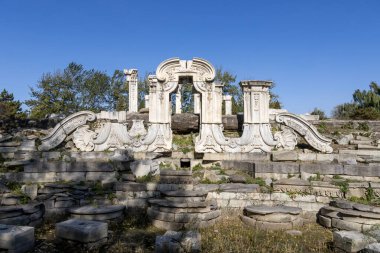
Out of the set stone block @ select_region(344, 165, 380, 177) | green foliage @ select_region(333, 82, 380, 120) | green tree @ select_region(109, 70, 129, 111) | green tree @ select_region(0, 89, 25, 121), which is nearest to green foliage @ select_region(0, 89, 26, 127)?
green tree @ select_region(0, 89, 25, 121)

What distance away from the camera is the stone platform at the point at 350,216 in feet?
18.8

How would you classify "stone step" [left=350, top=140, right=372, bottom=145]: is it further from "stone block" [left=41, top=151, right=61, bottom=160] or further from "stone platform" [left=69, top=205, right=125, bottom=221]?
"stone block" [left=41, top=151, right=61, bottom=160]

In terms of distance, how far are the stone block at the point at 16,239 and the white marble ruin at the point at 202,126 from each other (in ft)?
14.3

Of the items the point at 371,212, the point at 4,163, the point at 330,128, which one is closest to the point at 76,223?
the point at 4,163

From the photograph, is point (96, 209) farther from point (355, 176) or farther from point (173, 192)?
point (355, 176)

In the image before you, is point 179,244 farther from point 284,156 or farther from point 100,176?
point 284,156

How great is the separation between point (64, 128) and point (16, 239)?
16.4 feet

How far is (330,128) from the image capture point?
1203 cm

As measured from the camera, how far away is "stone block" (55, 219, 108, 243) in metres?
4.95

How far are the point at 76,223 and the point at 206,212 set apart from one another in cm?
250

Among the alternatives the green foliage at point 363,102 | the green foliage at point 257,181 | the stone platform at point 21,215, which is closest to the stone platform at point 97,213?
the stone platform at point 21,215

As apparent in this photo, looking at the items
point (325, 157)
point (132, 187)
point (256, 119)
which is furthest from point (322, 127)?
point (132, 187)

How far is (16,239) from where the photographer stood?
456 cm

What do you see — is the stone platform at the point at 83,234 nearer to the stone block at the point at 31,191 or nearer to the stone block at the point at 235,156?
the stone block at the point at 31,191
